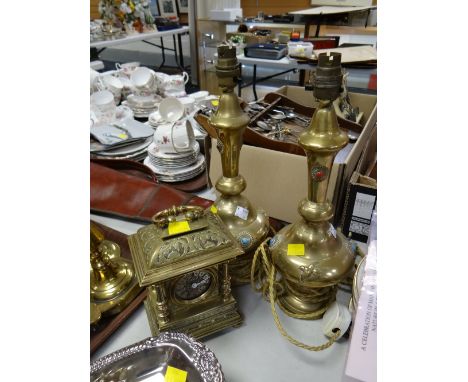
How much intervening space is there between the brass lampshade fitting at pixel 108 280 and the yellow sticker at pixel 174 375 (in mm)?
250

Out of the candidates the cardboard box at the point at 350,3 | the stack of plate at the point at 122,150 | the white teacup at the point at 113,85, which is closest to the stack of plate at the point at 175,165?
the stack of plate at the point at 122,150

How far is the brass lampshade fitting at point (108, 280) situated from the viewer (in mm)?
802

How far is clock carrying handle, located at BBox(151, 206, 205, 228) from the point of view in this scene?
2.33 feet

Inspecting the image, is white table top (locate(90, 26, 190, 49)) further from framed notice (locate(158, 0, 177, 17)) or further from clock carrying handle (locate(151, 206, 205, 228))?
clock carrying handle (locate(151, 206, 205, 228))

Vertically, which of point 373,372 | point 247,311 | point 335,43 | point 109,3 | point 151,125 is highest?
point 109,3

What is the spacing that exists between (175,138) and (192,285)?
2.17ft

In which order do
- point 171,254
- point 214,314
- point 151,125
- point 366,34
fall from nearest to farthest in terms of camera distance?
point 171,254
point 214,314
point 151,125
point 366,34

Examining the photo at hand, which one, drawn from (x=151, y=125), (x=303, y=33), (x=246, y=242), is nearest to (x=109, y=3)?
(x=303, y=33)

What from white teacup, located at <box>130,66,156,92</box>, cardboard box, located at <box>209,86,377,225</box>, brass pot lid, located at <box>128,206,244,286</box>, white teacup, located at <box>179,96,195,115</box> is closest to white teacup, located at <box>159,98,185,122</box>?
white teacup, located at <box>179,96,195,115</box>

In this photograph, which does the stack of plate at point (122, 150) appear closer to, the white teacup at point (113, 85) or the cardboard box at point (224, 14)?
the white teacup at point (113, 85)

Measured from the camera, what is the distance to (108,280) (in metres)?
0.83

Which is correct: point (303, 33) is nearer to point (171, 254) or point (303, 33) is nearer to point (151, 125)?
point (151, 125)

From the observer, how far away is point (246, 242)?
0.81 metres
